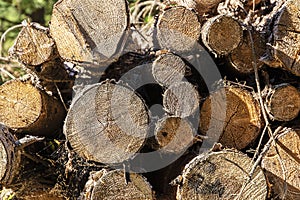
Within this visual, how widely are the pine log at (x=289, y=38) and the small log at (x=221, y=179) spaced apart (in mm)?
487

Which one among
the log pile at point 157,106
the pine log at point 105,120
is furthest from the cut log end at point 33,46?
the pine log at point 105,120

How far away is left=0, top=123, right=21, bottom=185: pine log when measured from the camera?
2.00 m

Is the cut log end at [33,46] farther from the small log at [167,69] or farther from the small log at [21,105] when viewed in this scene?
the small log at [167,69]

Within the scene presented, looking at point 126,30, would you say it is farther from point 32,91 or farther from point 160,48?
point 32,91

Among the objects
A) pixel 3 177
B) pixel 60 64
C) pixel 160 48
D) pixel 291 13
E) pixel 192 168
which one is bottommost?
pixel 3 177

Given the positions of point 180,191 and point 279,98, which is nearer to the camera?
point 180,191

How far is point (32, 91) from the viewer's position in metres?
2.23

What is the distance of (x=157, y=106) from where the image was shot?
2.22m

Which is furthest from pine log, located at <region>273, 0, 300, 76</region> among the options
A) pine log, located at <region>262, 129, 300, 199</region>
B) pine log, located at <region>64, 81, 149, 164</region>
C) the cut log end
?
the cut log end

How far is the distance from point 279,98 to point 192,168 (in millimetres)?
532

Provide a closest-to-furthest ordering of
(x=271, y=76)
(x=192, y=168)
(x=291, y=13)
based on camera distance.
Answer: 1. (x=192, y=168)
2. (x=291, y=13)
3. (x=271, y=76)

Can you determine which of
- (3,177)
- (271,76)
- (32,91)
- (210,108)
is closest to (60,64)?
(32,91)

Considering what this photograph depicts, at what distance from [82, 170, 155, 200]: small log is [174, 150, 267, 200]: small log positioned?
0.48 feet

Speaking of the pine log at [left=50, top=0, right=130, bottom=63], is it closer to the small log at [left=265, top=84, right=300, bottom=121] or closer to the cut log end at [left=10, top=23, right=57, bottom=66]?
the cut log end at [left=10, top=23, right=57, bottom=66]
